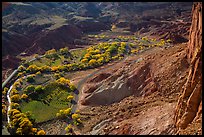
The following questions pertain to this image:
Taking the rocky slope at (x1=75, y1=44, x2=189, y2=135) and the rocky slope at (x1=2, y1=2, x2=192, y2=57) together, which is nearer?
the rocky slope at (x1=75, y1=44, x2=189, y2=135)

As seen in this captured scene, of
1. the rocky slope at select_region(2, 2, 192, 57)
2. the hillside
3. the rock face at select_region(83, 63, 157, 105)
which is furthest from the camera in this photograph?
the rocky slope at select_region(2, 2, 192, 57)

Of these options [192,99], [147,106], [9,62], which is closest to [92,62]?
[9,62]

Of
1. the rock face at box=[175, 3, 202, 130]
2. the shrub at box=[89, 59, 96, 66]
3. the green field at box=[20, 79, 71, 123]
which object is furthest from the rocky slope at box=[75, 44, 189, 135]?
the shrub at box=[89, 59, 96, 66]

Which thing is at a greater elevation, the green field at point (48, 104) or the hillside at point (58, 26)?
the hillside at point (58, 26)

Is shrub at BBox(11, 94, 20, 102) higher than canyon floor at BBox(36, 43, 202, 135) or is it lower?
lower

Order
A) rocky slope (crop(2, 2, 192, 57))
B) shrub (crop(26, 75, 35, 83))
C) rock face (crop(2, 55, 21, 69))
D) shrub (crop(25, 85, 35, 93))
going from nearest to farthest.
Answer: shrub (crop(25, 85, 35, 93)) → shrub (crop(26, 75, 35, 83)) → rock face (crop(2, 55, 21, 69)) → rocky slope (crop(2, 2, 192, 57))

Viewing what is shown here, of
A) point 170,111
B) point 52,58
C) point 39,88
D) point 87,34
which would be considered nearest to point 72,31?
point 87,34

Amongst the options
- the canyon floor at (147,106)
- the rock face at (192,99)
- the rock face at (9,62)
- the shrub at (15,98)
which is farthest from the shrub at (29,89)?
the rock face at (192,99)

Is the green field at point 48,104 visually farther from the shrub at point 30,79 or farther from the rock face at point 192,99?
the rock face at point 192,99

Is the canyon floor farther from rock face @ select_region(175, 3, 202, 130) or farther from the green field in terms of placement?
the green field

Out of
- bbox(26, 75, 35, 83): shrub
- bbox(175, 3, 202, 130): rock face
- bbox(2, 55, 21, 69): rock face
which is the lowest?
bbox(2, 55, 21, 69): rock face

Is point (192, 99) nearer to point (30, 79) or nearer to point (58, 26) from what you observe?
point (30, 79)
